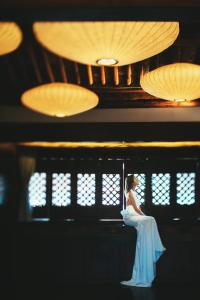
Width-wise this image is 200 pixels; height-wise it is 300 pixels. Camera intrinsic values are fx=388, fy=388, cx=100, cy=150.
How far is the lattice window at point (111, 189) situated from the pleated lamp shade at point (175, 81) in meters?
3.56

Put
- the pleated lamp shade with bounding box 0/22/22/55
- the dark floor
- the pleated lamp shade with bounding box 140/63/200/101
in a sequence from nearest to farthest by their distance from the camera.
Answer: the pleated lamp shade with bounding box 0/22/22/55 → the pleated lamp shade with bounding box 140/63/200/101 → the dark floor

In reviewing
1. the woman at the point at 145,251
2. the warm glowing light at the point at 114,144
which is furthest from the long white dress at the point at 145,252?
the warm glowing light at the point at 114,144

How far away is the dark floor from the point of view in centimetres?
543

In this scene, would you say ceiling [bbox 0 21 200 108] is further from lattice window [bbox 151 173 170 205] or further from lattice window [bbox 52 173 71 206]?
lattice window [bbox 52 173 71 206]

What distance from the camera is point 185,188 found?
7.75 metres

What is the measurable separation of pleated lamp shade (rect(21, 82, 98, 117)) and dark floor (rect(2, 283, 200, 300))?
8.67 ft

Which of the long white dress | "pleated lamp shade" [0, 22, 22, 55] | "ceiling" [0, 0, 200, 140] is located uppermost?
"ceiling" [0, 0, 200, 140]

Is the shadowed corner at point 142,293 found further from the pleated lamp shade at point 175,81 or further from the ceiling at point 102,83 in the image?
the pleated lamp shade at point 175,81

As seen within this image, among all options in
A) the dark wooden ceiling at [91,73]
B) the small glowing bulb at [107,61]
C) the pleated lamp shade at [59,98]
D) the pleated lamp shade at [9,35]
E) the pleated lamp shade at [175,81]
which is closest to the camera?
the pleated lamp shade at [9,35]

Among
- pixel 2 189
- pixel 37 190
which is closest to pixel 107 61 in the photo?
pixel 2 189

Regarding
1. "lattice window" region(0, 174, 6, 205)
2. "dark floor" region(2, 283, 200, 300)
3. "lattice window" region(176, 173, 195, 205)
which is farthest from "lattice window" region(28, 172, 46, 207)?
"lattice window" region(176, 173, 195, 205)

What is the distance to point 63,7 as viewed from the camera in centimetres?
235

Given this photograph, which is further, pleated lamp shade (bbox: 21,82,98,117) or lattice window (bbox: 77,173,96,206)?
lattice window (bbox: 77,173,96,206)

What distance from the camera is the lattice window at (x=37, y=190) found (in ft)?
25.7
